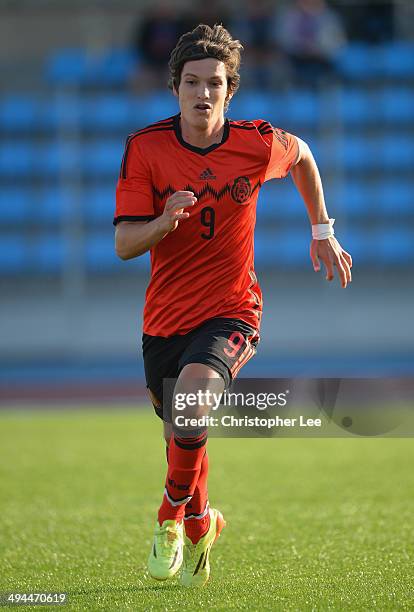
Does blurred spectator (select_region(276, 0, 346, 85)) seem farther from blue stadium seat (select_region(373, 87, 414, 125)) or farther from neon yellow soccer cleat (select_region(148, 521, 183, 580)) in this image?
neon yellow soccer cleat (select_region(148, 521, 183, 580))

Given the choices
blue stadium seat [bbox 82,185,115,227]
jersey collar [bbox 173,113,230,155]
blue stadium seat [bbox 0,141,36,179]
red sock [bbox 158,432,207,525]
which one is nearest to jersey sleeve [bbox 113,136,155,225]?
jersey collar [bbox 173,113,230,155]

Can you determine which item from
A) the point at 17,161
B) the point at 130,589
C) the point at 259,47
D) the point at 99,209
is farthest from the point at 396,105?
the point at 130,589

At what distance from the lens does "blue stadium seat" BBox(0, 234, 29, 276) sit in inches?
654

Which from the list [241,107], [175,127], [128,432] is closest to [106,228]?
[241,107]

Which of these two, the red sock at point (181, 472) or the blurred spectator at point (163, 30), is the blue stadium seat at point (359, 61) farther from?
the red sock at point (181, 472)

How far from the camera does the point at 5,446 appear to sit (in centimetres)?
941

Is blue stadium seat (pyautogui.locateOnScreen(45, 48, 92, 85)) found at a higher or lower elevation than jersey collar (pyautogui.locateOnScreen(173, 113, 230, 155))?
lower

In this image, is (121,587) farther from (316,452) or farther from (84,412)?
(84,412)

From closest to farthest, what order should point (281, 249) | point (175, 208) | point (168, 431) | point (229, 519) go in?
point (175, 208)
point (168, 431)
point (229, 519)
point (281, 249)

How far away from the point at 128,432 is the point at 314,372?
14.2ft

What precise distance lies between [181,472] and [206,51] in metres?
1.79

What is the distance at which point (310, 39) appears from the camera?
1586 cm

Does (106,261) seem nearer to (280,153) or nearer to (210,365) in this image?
(280,153)

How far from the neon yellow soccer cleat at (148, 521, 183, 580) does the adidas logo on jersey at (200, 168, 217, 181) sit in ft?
4.81
